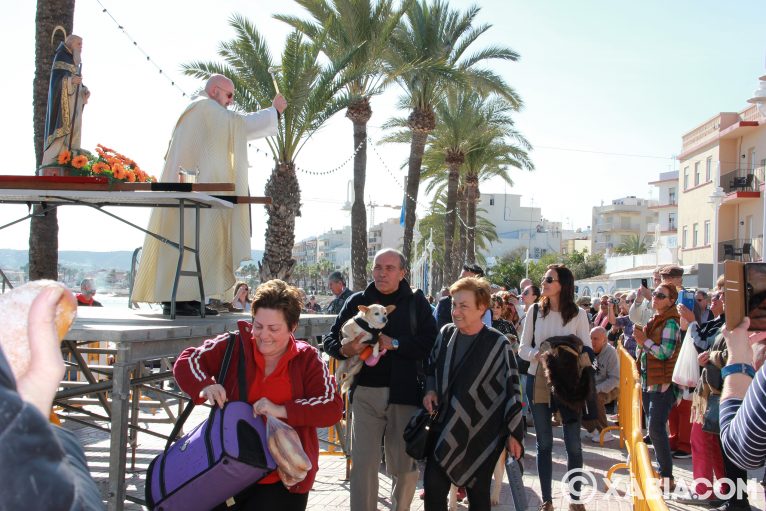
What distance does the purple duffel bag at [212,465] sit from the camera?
12.0 feet

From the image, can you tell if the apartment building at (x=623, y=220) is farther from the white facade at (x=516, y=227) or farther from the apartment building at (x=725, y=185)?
the apartment building at (x=725, y=185)

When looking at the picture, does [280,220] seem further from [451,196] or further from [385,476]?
[451,196]

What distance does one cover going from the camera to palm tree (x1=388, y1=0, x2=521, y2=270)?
76.8ft

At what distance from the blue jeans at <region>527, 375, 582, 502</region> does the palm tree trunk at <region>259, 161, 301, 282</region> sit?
12.9 m

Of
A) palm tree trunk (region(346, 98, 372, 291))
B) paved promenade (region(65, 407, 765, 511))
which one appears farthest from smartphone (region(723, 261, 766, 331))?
palm tree trunk (region(346, 98, 372, 291))

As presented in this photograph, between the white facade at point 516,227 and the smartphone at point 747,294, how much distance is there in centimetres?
12303

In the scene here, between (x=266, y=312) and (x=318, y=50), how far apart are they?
15.5 metres

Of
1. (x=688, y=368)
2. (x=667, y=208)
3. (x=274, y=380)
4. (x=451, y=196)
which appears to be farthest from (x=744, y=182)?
(x=667, y=208)

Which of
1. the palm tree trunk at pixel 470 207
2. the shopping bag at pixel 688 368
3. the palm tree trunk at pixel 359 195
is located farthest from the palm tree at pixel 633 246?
the shopping bag at pixel 688 368

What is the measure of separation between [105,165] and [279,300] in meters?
2.13

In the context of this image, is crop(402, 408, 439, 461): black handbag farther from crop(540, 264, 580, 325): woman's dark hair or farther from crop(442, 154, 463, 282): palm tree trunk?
crop(442, 154, 463, 282): palm tree trunk

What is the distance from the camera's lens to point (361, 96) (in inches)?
885

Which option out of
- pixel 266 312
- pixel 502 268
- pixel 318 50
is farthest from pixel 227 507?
pixel 502 268

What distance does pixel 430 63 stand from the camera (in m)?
22.3
